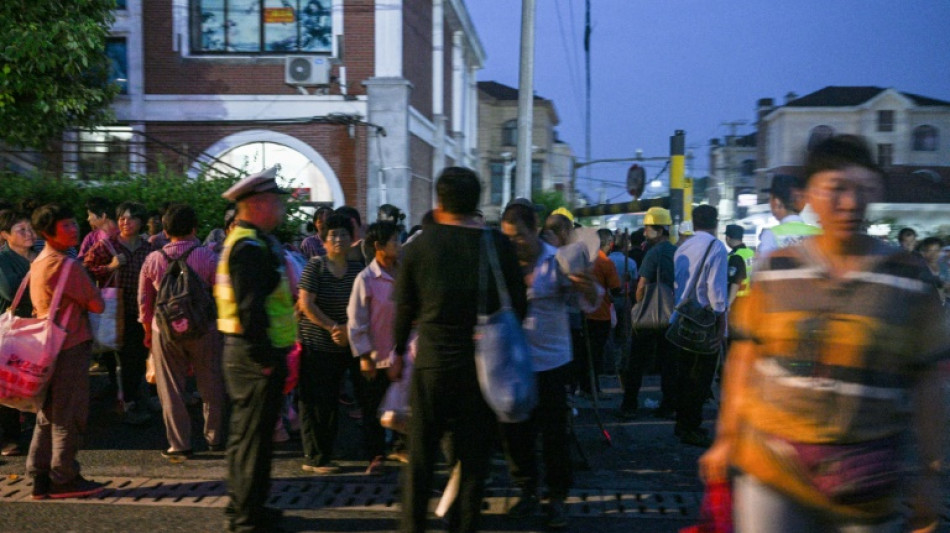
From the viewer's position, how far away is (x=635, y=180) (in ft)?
56.2

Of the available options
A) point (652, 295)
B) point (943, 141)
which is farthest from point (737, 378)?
point (943, 141)

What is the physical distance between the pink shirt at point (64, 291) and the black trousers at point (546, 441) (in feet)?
9.59

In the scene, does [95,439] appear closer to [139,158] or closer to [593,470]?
[593,470]

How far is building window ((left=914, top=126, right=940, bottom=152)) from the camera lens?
63.2 m

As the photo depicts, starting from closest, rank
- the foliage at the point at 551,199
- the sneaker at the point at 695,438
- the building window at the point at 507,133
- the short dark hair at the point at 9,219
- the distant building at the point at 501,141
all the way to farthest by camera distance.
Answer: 1. the short dark hair at the point at 9,219
2. the sneaker at the point at 695,438
3. the foliage at the point at 551,199
4. the distant building at the point at 501,141
5. the building window at the point at 507,133

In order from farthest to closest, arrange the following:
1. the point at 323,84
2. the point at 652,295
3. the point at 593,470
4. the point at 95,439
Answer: the point at 323,84 → the point at 652,295 → the point at 95,439 → the point at 593,470

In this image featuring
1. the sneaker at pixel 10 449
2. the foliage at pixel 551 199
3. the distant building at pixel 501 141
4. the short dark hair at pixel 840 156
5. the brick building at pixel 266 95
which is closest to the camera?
the short dark hair at pixel 840 156

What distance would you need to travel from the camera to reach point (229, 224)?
8.02 metres

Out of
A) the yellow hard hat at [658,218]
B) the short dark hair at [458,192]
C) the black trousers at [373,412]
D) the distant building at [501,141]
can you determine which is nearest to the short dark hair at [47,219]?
the black trousers at [373,412]

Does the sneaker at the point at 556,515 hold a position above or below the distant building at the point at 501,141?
below

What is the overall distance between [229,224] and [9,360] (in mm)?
2526

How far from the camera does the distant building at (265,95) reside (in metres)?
21.8

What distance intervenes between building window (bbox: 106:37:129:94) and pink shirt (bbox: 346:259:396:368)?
1793 centimetres

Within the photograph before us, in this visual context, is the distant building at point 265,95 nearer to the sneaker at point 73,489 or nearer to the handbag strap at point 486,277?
the sneaker at point 73,489
